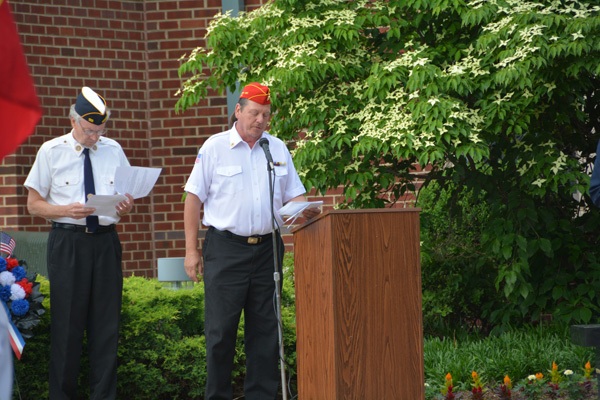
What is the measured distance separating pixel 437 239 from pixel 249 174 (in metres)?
3.23

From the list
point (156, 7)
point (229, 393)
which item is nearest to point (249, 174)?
point (229, 393)

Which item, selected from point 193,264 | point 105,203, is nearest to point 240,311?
point 193,264

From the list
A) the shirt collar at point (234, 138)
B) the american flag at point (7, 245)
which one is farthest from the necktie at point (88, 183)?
the shirt collar at point (234, 138)

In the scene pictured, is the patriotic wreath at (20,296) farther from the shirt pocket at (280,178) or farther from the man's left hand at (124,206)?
the shirt pocket at (280,178)

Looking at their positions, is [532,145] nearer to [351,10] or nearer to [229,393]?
[351,10]

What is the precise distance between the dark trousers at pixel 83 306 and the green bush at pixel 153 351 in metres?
0.49

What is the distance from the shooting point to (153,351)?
6293mm

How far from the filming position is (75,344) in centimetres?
545

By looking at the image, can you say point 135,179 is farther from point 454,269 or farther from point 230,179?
point 454,269

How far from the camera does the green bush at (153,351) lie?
5902 millimetres

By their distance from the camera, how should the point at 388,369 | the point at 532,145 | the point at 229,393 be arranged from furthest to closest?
1. the point at 532,145
2. the point at 229,393
3. the point at 388,369

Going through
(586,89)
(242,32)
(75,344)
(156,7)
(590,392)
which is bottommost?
(590,392)

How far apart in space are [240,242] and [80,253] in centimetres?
112

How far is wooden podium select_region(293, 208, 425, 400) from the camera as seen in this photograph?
3.98 m
